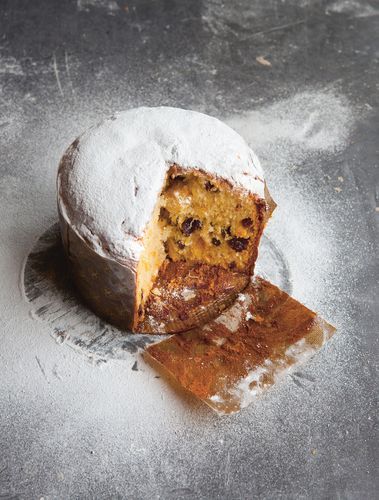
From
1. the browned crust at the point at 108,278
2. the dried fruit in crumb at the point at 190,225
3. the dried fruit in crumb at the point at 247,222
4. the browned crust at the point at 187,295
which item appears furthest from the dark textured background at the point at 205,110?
the dried fruit in crumb at the point at 190,225

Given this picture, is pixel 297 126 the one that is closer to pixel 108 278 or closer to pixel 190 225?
pixel 190 225

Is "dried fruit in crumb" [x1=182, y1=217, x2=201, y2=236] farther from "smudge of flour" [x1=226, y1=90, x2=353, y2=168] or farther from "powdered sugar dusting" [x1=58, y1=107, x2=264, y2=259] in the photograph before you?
"smudge of flour" [x1=226, y1=90, x2=353, y2=168]

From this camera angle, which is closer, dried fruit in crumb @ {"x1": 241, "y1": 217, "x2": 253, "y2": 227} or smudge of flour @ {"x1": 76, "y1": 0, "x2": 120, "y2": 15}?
dried fruit in crumb @ {"x1": 241, "y1": 217, "x2": 253, "y2": 227}

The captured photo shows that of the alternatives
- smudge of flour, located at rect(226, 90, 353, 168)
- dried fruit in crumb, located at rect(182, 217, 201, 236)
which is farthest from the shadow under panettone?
smudge of flour, located at rect(226, 90, 353, 168)

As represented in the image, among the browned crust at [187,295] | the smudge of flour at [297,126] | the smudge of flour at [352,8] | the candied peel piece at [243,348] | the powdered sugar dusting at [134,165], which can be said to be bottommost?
the candied peel piece at [243,348]

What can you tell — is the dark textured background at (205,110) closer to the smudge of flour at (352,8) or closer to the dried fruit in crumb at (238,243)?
the smudge of flour at (352,8)

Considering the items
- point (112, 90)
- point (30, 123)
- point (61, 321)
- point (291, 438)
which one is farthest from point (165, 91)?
point (291, 438)

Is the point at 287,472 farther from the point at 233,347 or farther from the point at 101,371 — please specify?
the point at 101,371

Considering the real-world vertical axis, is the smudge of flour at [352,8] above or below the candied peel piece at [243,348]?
above
